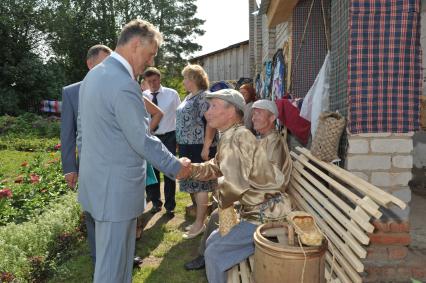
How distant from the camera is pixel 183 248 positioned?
480 centimetres

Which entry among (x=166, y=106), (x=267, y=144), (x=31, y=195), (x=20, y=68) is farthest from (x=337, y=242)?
(x=20, y=68)

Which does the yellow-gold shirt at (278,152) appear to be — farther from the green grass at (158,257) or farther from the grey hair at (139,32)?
the grey hair at (139,32)

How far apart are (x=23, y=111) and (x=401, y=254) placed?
75.7ft

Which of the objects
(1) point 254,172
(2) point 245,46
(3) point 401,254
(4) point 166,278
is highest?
(2) point 245,46

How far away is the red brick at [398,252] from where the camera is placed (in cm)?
337

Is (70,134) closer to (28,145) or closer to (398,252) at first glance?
(398,252)

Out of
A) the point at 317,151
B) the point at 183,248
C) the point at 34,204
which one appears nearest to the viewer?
the point at 317,151

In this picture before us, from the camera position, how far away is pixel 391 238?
11.0 ft

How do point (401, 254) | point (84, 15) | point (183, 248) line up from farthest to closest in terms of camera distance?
point (84, 15) < point (183, 248) < point (401, 254)

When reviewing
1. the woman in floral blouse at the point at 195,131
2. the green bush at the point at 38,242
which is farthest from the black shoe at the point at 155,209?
the green bush at the point at 38,242

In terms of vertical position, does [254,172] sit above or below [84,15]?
below

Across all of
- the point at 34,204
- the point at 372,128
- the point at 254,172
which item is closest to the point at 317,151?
the point at 372,128

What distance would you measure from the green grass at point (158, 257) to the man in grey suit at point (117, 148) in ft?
4.13

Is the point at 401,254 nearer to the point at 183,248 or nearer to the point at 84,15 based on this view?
the point at 183,248
